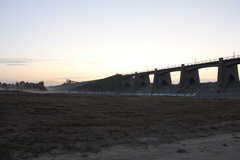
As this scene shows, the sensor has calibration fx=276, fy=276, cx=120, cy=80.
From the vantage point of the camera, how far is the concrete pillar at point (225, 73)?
221 ft

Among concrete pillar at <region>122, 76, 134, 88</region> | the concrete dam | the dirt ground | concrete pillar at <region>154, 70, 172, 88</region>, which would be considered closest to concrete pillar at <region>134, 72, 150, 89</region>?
the concrete dam

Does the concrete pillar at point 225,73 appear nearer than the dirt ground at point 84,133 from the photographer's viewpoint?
No

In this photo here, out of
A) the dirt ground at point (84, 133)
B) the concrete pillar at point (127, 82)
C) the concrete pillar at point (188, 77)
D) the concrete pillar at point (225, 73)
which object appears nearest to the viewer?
the dirt ground at point (84, 133)

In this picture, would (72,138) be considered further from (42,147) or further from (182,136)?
(182,136)

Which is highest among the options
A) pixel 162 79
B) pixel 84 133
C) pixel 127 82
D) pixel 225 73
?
pixel 127 82

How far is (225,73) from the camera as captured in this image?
225 ft

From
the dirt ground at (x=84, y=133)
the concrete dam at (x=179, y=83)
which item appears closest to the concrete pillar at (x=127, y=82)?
the concrete dam at (x=179, y=83)

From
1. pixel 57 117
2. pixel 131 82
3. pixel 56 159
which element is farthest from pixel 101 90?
pixel 56 159

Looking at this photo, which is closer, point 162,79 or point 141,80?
point 162,79

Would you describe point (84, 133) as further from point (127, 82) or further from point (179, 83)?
point (127, 82)

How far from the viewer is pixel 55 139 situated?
1128cm

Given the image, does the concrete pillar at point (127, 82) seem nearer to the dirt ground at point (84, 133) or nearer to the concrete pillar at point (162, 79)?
the concrete pillar at point (162, 79)

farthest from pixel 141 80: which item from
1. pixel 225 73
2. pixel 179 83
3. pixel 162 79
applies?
pixel 225 73

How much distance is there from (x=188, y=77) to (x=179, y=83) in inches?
128
